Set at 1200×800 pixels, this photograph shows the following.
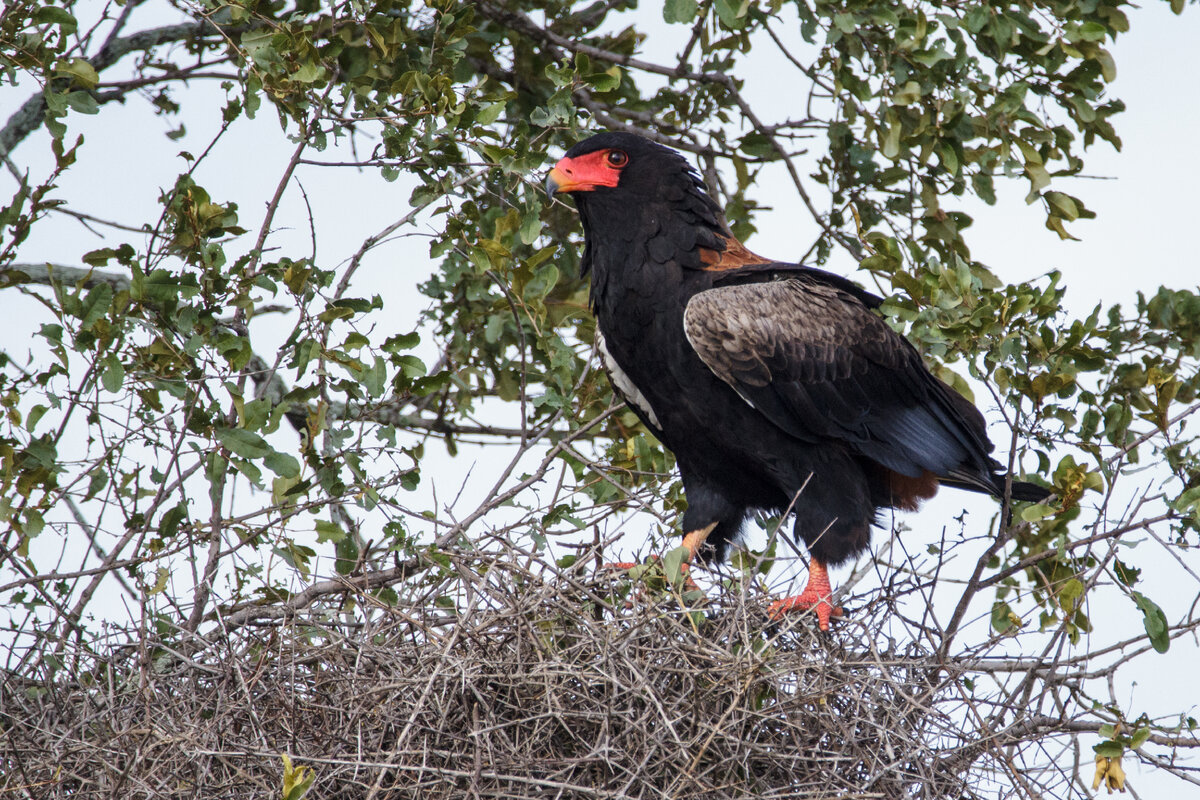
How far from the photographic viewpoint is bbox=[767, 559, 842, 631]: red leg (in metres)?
3.73

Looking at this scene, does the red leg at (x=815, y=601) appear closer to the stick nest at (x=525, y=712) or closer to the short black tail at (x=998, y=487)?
the stick nest at (x=525, y=712)

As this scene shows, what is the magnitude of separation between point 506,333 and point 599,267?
1.37 meters

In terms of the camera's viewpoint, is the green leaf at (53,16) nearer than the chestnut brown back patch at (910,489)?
Yes

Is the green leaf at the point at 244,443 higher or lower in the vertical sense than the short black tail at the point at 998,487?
lower

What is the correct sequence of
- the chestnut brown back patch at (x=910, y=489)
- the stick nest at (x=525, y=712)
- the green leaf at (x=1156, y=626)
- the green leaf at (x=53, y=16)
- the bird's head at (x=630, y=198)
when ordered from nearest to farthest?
the stick nest at (x=525, y=712), the green leaf at (x=1156, y=626), the green leaf at (x=53, y=16), the bird's head at (x=630, y=198), the chestnut brown back patch at (x=910, y=489)

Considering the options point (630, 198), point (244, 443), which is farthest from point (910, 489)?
point (244, 443)

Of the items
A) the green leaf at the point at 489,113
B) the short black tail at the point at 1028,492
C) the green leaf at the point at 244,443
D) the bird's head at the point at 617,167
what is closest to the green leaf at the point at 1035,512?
the short black tail at the point at 1028,492

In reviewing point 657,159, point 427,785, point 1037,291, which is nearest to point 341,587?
point 427,785

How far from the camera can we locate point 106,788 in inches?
135

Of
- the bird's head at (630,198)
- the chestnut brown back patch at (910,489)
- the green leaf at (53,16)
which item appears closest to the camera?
the green leaf at (53,16)

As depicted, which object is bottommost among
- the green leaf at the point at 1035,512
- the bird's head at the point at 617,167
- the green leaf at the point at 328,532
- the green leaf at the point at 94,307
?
the green leaf at the point at 328,532

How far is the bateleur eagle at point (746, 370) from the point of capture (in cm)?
429

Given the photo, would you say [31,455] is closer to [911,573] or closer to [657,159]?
[657,159]

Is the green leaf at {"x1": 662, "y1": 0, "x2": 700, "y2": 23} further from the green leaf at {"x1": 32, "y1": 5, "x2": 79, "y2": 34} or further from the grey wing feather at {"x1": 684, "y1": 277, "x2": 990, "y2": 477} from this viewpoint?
the green leaf at {"x1": 32, "y1": 5, "x2": 79, "y2": 34}
